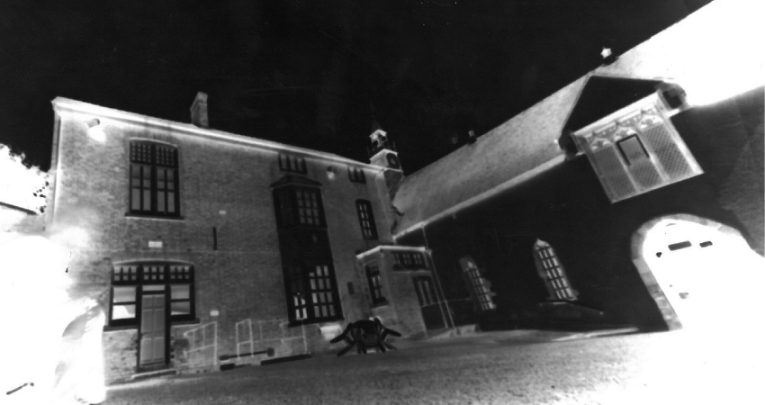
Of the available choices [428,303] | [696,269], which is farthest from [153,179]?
[696,269]

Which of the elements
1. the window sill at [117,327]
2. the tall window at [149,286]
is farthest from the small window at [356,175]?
the window sill at [117,327]

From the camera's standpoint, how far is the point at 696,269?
9258mm

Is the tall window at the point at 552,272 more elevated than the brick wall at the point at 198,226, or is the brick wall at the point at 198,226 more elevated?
the brick wall at the point at 198,226

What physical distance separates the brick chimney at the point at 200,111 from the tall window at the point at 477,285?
13.2 meters

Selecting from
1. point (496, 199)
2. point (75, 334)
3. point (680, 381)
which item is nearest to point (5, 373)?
point (75, 334)

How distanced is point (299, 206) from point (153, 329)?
6.86m

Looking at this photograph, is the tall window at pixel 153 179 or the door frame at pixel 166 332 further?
the tall window at pixel 153 179

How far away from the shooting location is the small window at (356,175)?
1786cm

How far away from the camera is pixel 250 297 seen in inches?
452

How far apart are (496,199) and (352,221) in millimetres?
7092

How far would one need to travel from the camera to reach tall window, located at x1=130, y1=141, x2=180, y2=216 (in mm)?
10898

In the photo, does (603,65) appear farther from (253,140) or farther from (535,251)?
(253,140)

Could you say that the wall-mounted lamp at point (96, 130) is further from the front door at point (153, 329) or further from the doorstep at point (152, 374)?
the doorstep at point (152, 374)

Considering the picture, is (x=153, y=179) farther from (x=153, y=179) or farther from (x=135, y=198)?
(x=135, y=198)
